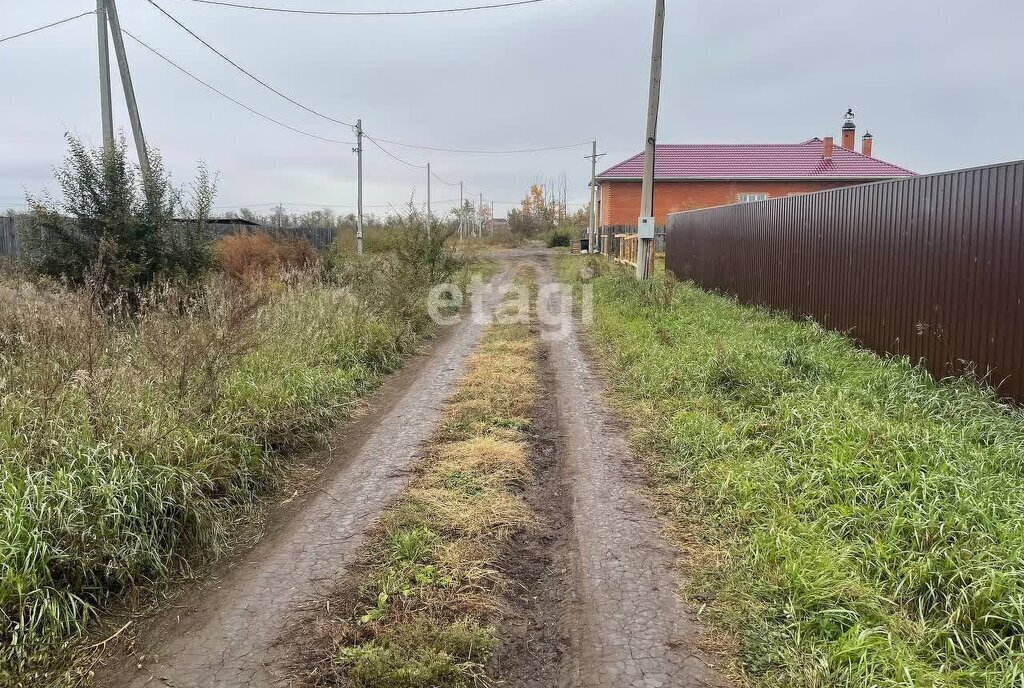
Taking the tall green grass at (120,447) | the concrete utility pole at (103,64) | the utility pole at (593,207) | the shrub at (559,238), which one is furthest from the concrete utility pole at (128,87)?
the shrub at (559,238)

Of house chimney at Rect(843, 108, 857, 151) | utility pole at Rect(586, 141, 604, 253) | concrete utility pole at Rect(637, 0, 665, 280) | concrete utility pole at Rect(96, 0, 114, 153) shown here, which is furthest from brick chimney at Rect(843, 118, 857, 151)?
concrete utility pole at Rect(96, 0, 114, 153)

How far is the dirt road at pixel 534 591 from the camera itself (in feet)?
8.93

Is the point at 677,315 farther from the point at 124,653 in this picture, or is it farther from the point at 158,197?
the point at 124,653

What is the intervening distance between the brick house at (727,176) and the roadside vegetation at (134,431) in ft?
92.0

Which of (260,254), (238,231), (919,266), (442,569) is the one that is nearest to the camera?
(442,569)

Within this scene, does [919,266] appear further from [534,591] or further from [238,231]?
[238,231]

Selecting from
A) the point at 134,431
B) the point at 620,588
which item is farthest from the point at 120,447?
the point at 620,588

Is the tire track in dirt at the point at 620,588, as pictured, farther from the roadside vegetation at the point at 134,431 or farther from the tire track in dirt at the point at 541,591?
the roadside vegetation at the point at 134,431

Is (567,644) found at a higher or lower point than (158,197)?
lower

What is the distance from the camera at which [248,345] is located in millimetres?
5449

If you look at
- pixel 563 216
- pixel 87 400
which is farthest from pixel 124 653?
pixel 563 216

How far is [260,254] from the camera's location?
16.2m

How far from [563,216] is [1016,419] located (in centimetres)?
6060

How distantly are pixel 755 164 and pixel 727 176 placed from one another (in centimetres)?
206
